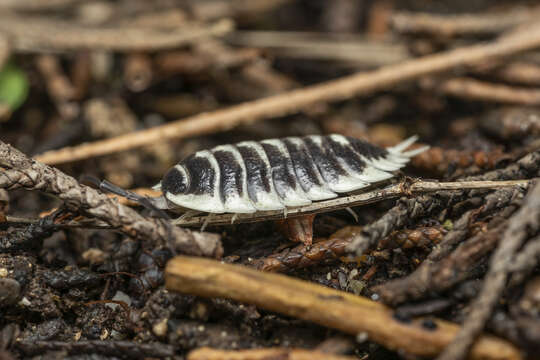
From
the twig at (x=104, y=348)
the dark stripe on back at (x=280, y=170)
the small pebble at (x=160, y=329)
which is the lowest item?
the twig at (x=104, y=348)

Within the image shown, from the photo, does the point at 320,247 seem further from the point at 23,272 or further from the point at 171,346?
the point at 23,272

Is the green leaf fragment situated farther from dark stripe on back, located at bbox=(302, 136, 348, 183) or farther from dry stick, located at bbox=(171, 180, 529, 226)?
dark stripe on back, located at bbox=(302, 136, 348, 183)

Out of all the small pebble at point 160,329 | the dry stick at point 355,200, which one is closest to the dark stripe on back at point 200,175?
the dry stick at point 355,200

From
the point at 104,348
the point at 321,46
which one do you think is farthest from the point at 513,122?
the point at 104,348

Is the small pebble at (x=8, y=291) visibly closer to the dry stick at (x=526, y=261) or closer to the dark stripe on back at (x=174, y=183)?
the dark stripe on back at (x=174, y=183)

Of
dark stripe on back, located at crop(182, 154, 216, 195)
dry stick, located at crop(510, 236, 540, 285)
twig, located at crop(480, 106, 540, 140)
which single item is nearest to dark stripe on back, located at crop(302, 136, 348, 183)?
dark stripe on back, located at crop(182, 154, 216, 195)

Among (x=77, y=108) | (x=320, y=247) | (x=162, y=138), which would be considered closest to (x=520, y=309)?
(x=320, y=247)

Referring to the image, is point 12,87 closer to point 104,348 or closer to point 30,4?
point 30,4
